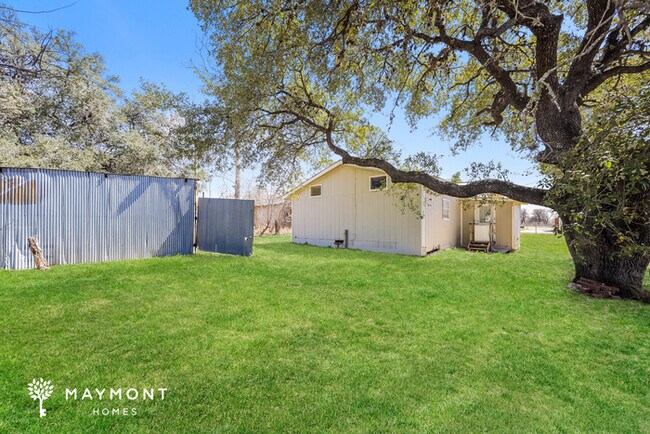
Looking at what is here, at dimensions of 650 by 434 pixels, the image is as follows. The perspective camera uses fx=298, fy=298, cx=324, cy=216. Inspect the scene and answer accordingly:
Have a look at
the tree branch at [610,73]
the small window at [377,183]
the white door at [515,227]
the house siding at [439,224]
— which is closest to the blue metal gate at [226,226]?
the small window at [377,183]

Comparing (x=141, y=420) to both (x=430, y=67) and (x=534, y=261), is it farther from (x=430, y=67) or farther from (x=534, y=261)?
(x=534, y=261)

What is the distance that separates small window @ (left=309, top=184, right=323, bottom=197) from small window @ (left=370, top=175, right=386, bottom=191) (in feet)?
9.11

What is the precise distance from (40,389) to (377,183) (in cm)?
1009

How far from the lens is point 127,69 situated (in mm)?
13070

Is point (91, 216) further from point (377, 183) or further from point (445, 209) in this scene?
point (445, 209)

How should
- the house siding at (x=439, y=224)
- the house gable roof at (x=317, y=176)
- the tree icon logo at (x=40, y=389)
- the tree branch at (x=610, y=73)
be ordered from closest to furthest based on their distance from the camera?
the tree icon logo at (x=40, y=389), the tree branch at (x=610, y=73), the house siding at (x=439, y=224), the house gable roof at (x=317, y=176)

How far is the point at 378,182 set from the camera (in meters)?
11.0

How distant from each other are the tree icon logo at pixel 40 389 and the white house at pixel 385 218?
9.19 m

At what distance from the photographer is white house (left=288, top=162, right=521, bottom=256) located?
34.4 ft

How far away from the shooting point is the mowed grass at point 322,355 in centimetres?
199

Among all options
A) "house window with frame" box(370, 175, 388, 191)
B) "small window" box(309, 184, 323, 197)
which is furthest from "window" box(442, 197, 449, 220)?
"small window" box(309, 184, 323, 197)

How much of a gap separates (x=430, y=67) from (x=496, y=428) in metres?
6.62

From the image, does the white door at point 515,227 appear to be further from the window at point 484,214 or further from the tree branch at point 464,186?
the tree branch at point 464,186

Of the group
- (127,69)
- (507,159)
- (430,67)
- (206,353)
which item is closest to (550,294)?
(507,159)
